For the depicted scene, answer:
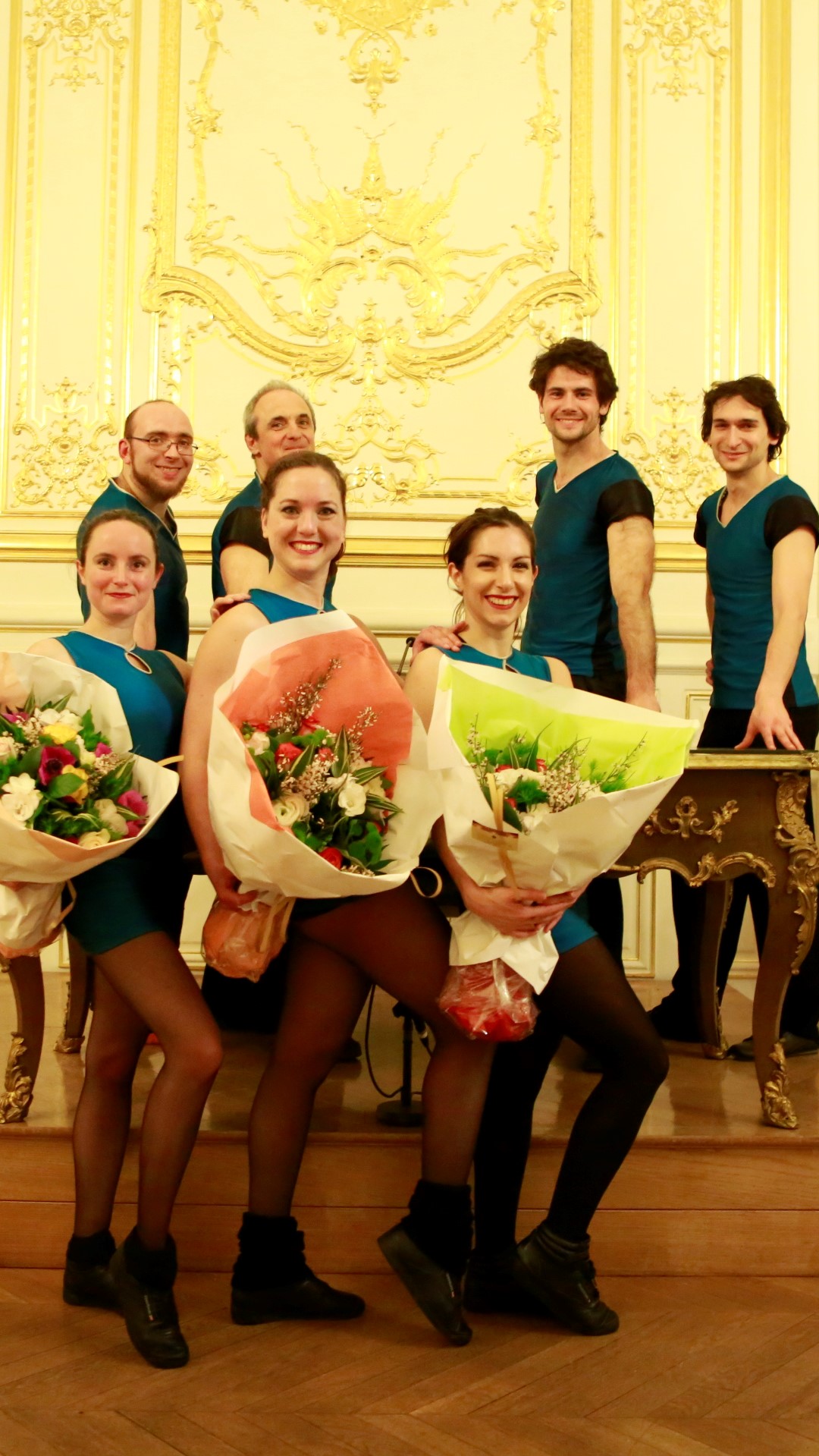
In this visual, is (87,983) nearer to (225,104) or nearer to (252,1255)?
(252,1255)

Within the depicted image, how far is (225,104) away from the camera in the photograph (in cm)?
463

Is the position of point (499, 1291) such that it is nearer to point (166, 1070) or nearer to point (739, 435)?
point (166, 1070)

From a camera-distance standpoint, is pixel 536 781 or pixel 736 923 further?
pixel 736 923

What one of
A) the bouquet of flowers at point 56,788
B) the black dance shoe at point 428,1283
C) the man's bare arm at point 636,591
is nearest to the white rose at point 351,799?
the bouquet of flowers at point 56,788

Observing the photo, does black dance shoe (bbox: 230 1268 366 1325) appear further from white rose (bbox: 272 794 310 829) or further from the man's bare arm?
the man's bare arm

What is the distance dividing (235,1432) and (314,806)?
0.92 meters

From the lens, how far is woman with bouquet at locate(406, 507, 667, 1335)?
2238 mm

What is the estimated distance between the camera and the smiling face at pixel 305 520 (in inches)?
92.3

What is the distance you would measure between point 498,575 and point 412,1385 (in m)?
1.35

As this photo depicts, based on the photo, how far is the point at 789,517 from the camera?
10.4 ft

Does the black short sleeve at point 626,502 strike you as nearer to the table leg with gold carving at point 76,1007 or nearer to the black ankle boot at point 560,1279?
the black ankle boot at point 560,1279

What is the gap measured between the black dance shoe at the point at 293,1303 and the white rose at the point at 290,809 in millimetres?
870

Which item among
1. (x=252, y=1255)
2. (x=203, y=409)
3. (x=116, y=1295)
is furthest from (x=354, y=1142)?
(x=203, y=409)

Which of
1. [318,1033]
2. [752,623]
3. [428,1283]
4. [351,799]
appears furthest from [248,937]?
[752,623]
